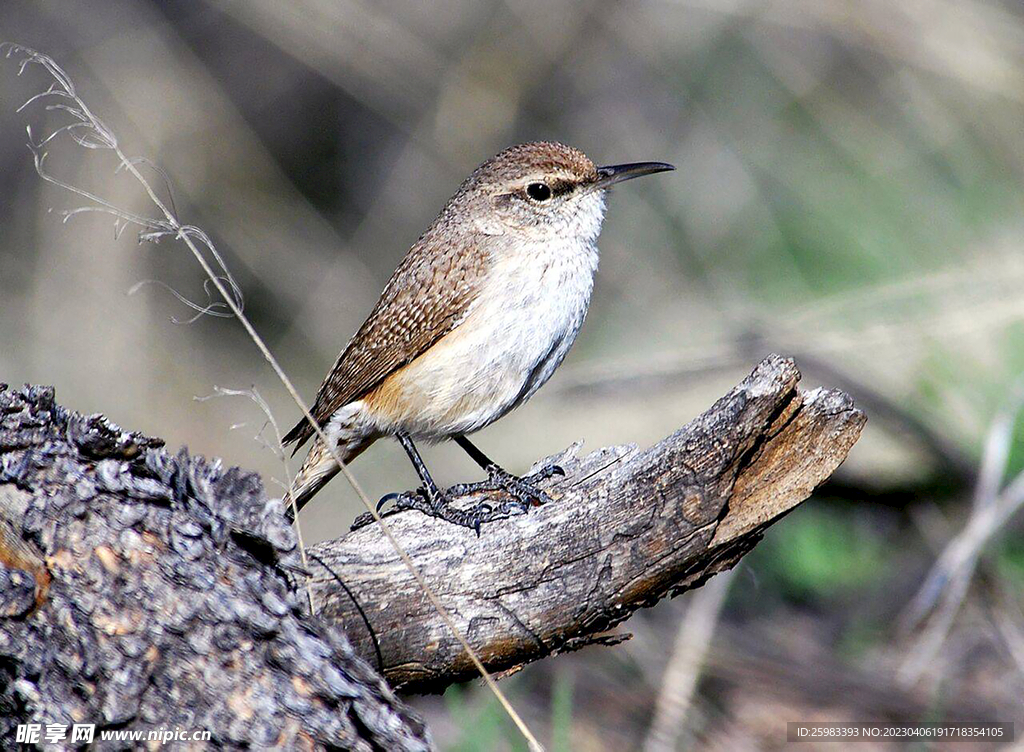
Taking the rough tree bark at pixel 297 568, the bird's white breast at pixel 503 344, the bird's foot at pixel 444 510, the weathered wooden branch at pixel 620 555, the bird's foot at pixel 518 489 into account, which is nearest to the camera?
the rough tree bark at pixel 297 568

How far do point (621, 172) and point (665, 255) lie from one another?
507cm

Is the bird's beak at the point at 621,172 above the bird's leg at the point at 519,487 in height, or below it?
above

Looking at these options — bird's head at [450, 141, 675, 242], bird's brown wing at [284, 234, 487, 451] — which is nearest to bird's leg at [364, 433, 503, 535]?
bird's brown wing at [284, 234, 487, 451]

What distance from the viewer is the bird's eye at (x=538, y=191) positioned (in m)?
4.62

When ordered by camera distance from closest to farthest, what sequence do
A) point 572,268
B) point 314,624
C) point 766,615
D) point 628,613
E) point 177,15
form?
point 314,624
point 628,613
point 572,268
point 766,615
point 177,15

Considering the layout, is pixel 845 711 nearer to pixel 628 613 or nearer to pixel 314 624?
pixel 628 613

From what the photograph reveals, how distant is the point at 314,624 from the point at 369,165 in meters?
9.08

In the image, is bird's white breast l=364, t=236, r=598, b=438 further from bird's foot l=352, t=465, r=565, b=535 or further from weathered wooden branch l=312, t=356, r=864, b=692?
weathered wooden branch l=312, t=356, r=864, b=692

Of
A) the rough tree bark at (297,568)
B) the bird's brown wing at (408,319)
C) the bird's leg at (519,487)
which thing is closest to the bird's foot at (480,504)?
the bird's leg at (519,487)

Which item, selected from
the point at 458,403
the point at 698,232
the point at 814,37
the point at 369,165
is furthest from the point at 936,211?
the point at 369,165

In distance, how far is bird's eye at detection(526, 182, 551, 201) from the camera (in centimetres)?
462

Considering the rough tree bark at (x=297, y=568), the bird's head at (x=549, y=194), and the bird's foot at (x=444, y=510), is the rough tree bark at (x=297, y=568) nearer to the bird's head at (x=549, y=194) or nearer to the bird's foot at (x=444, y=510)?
the bird's foot at (x=444, y=510)

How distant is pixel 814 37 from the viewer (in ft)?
32.8

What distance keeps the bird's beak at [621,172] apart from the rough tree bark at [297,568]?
1.54 m
